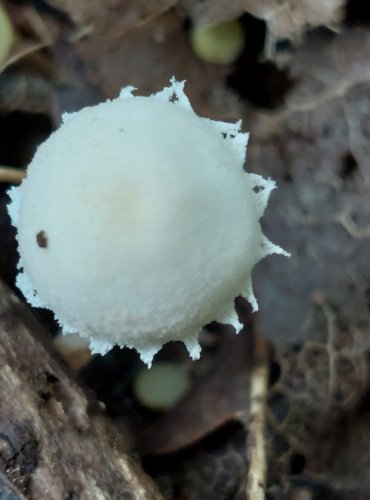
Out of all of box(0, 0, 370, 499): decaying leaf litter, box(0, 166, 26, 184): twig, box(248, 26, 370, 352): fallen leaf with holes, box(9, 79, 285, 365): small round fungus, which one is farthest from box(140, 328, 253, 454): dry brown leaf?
box(0, 166, 26, 184): twig

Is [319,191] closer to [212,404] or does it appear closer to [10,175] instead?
[212,404]

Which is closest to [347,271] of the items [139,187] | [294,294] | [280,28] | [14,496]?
[294,294]

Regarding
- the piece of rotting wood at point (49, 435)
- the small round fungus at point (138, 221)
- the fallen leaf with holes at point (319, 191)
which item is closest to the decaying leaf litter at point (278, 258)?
the fallen leaf with holes at point (319, 191)

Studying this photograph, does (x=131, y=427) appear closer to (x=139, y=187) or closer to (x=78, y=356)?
(x=78, y=356)

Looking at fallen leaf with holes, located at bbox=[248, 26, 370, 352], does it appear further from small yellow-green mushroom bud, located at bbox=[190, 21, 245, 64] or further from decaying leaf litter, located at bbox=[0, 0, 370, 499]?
small yellow-green mushroom bud, located at bbox=[190, 21, 245, 64]

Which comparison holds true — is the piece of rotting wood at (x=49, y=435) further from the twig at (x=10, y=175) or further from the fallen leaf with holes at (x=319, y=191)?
the fallen leaf with holes at (x=319, y=191)

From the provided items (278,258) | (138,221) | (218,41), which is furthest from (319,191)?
(138,221)
